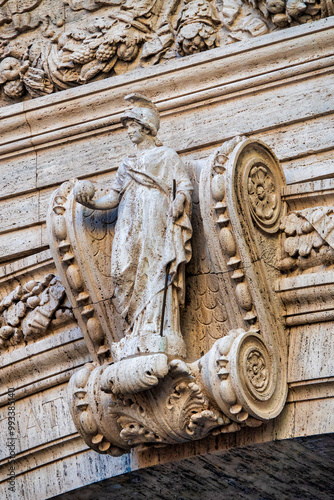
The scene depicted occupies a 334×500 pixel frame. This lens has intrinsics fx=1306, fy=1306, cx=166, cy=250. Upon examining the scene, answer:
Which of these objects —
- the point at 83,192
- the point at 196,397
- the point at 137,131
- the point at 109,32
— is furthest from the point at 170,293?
the point at 109,32

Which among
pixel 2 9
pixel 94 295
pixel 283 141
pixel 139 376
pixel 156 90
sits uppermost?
pixel 2 9

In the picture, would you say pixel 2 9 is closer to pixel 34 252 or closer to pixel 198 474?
pixel 34 252

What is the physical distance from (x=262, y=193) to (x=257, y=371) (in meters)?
0.78

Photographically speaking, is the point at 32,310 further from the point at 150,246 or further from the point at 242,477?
the point at 242,477

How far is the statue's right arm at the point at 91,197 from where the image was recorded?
17.7ft

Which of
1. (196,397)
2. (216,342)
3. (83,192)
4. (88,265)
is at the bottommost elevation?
(196,397)

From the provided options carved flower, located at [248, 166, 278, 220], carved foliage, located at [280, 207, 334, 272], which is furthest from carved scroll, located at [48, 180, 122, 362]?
carved foliage, located at [280, 207, 334, 272]

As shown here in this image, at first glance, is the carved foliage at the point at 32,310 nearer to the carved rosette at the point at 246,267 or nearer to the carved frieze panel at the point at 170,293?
the carved frieze panel at the point at 170,293

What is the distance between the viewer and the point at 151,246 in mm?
5305

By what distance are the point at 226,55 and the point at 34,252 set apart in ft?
4.20

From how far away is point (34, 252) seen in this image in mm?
6133

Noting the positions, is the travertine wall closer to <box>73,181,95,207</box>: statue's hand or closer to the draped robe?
the draped robe

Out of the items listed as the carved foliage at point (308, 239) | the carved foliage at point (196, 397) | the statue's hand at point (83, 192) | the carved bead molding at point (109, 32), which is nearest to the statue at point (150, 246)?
the statue's hand at point (83, 192)

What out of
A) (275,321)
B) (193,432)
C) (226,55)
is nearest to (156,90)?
(226,55)
